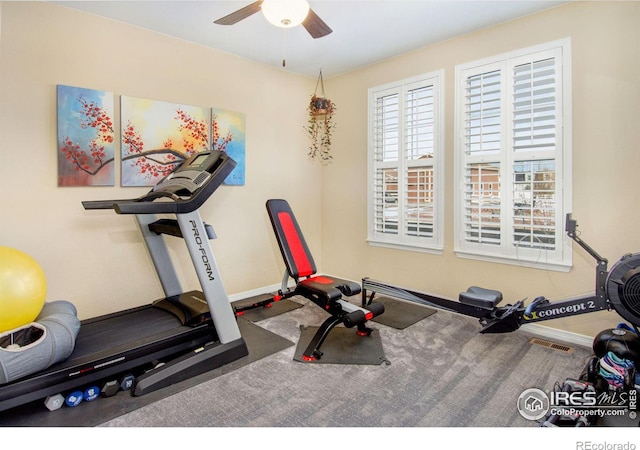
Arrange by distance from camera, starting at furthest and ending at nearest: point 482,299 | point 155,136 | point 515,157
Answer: point 155,136 < point 515,157 < point 482,299

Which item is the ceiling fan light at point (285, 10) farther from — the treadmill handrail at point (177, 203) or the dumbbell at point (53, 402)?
the dumbbell at point (53, 402)

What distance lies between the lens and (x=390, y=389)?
228cm

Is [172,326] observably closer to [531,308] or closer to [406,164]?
[531,308]

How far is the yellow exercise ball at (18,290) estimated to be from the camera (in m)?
1.99

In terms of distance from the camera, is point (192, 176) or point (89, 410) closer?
point (89, 410)

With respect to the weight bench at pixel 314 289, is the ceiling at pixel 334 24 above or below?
above

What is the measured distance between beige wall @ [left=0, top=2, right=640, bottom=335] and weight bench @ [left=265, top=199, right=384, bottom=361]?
0.88m

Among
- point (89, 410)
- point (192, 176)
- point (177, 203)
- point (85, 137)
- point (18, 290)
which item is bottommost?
point (89, 410)

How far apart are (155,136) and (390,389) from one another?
2.93 metres

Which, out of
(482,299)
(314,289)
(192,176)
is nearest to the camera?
(192,176)

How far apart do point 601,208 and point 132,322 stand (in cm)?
366

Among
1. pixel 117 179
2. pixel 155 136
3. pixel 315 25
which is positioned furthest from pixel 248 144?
pixel 315 25

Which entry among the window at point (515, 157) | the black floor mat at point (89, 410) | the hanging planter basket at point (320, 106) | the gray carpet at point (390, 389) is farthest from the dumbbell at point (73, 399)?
the hanging planter basket at point (320, 106)

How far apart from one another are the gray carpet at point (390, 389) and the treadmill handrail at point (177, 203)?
1151 millimetres
